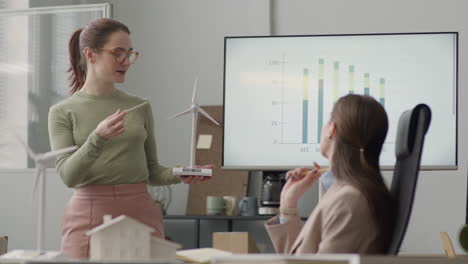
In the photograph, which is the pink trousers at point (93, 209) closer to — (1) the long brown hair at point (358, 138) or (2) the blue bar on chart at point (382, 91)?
(1) the long brown hair at point (358, 138)

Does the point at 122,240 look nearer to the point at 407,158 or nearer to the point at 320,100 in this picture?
the point at 407,158

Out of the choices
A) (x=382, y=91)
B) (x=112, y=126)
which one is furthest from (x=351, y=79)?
(x=112, y=126)

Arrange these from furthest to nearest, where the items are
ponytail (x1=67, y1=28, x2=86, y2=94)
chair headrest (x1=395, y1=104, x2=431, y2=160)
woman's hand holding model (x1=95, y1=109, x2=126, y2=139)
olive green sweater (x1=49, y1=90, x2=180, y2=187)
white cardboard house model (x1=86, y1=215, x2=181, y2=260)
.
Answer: ponytail (x1=67, y1=28, x2=86, y2=94) → olive green sweater (x1=49, y1=90, x2=180, y2=187) → woman's hand holding model (x1=95, y1=109, x2=126, y2=139) → chair headrest (x1=395, y1=104, x2=431, y2=160) → white cardboard house model (x1=86, y1=215, x2=181, y2=260)

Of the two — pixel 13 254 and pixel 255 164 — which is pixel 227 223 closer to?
pixel 255 164

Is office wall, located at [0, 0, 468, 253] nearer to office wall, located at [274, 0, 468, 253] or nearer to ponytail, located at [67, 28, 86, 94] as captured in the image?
office wall, located at [274, 0, 468, 253]

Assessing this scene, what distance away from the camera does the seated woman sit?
1.81m

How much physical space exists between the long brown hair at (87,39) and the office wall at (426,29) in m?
2.22

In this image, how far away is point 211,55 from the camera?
4.96 m

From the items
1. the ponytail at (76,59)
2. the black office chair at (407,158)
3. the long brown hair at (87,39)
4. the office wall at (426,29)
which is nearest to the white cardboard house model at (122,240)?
the black office chair at (407,158)

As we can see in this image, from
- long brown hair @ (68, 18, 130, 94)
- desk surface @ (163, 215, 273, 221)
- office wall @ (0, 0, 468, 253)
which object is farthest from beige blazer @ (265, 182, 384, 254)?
office wall @ (0, 0, 468, 253)

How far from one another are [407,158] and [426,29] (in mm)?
2871

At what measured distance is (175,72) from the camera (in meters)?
5.02

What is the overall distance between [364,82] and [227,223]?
4.88 ft

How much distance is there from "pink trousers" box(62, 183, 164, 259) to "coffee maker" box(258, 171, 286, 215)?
6.10 ft
